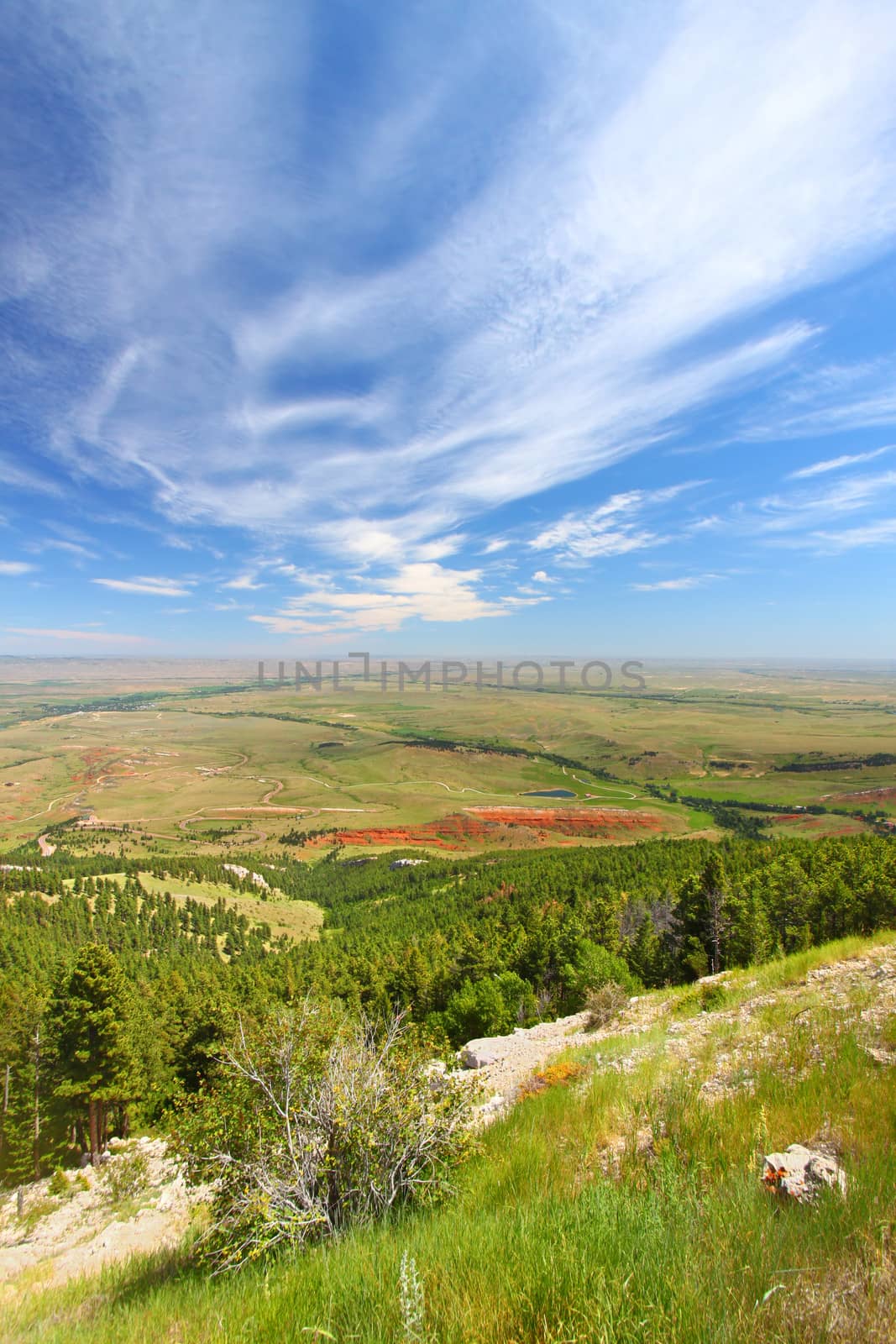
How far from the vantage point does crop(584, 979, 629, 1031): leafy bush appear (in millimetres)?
16828

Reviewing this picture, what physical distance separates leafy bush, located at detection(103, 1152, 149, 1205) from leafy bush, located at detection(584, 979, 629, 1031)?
64.3 feet

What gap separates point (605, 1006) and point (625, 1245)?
1833 cm

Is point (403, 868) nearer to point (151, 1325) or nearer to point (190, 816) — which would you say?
point (190, 816)

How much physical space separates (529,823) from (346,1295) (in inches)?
4995

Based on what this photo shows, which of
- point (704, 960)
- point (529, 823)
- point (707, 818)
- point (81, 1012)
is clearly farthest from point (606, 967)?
point (707, 818)

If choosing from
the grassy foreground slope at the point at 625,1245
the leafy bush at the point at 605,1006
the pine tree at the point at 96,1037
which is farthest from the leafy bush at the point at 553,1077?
the pine tree at the point at 96,1037

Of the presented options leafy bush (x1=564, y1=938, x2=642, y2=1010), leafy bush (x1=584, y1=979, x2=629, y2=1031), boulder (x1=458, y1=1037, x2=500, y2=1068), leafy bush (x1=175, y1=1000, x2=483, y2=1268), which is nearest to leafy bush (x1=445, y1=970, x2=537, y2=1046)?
leafy bush (x1=564, y1=938, x2=642, y2=1010)

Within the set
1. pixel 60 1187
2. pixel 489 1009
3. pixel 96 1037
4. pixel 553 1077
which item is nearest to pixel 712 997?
pixel 553 1077

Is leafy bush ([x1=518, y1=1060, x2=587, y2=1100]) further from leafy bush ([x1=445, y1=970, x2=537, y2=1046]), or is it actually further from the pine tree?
the pine tree

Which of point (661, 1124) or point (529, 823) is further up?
point (661, 1124)

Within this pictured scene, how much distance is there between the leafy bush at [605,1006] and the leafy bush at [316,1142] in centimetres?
1228

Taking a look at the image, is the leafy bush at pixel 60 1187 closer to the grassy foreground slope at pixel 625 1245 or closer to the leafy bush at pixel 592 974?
the grassy foreground slope at pixel 625 1245

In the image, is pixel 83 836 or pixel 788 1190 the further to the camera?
pixel 83 836

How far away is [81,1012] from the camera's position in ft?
75.6
